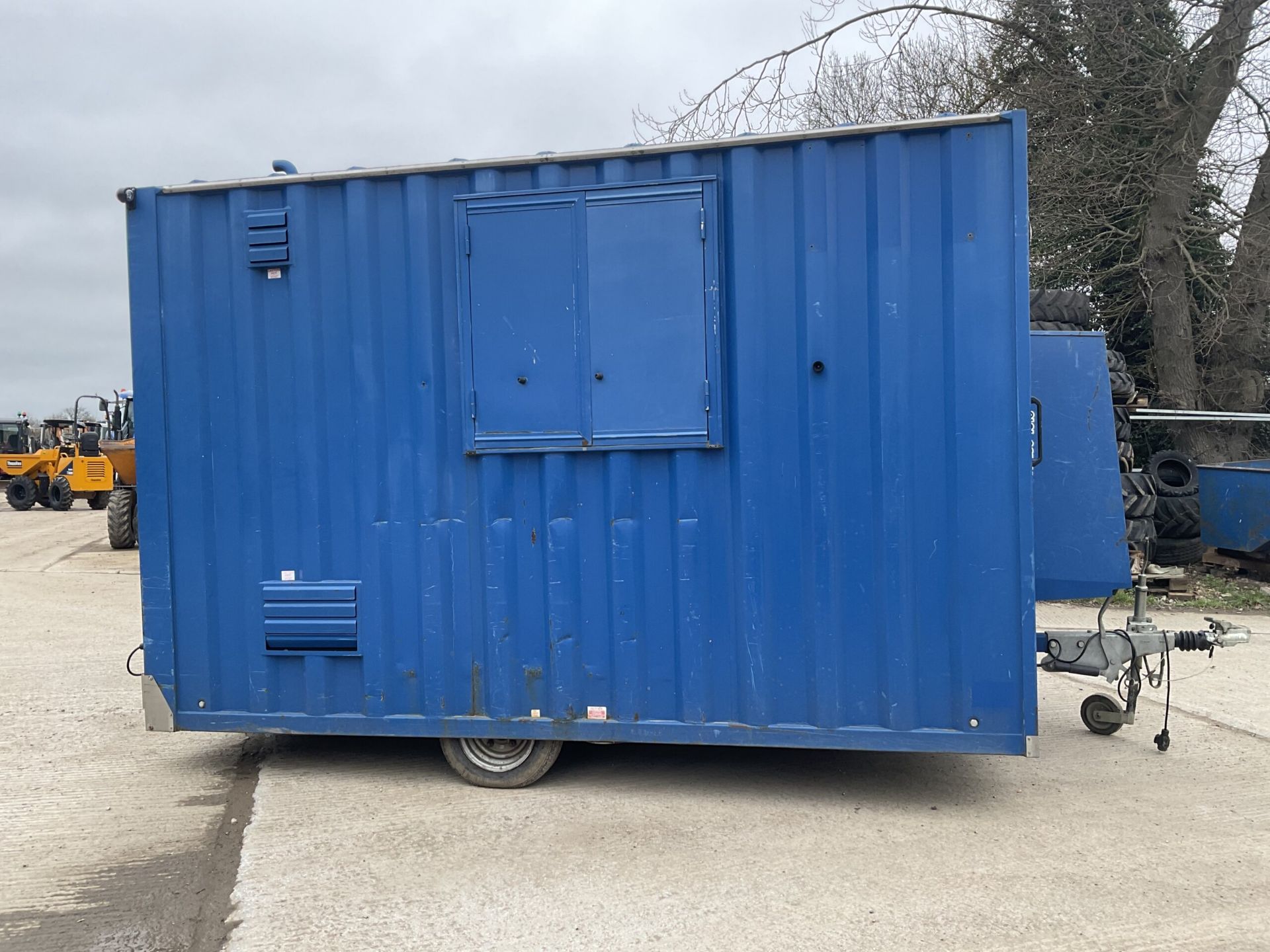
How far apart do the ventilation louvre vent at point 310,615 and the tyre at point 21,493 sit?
27717 mm

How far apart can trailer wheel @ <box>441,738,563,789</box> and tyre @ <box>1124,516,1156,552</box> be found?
11.6ft

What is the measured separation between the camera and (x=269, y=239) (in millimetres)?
4637

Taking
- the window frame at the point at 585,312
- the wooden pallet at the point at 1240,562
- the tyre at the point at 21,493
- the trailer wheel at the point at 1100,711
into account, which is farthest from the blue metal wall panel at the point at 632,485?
the tyre at the point at 21,493

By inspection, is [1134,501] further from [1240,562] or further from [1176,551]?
→ [1240,562]

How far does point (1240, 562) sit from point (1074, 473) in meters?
8.17

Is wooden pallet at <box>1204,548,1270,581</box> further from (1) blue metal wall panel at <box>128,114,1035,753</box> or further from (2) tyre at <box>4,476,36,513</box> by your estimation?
(2) tyre at <box>4,476,36,513</box>

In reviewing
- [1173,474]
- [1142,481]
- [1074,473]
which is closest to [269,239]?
[1074,473]

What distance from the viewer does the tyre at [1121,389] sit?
6133 mm

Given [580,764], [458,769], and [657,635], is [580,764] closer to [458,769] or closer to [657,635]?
[458,769]

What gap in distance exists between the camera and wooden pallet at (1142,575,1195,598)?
33.5ft

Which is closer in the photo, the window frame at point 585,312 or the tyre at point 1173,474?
the window frame at point 585,312

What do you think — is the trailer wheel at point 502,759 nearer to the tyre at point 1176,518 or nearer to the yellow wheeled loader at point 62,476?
the tyre at point 1176,518

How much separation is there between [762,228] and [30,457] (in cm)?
3025

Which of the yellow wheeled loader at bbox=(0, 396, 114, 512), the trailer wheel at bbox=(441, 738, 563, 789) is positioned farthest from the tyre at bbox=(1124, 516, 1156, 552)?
the yellow wheeled loader at bbox=(0, 396, 114, 512)
